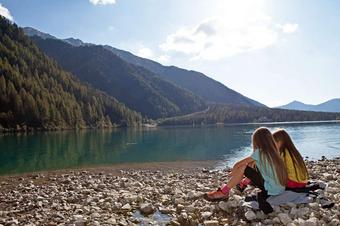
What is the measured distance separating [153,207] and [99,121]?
189423mm

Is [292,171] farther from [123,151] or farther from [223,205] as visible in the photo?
[123,151]

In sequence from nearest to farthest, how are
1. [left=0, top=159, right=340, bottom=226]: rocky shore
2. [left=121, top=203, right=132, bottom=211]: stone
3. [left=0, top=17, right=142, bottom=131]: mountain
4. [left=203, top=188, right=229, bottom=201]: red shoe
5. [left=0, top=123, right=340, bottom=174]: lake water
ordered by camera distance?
1. [left=0, top=159, right=340, bottom=226]: rocky shore
2. [left=203, top=188, right=229, bottom=201]: red shoe
3. [left=121, top=203, right=132, bottom=211]: stone
4. [left=0, top=123, right=340, bottom=174]: lake water
5. [left=0, top=17, right=142, bottom=131]: mountain

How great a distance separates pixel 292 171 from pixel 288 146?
0.75m

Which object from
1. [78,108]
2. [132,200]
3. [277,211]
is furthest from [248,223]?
[78,108]

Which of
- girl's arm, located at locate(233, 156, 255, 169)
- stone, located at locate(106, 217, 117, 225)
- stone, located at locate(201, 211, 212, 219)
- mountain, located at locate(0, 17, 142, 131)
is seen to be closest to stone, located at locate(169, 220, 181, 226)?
stone, located at locate(201, 211, 212, 219)

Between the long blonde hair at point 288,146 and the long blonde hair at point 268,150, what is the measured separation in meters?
0.59

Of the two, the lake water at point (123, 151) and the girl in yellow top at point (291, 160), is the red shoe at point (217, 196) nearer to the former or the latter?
the girl in yellow top at point (291, 160)

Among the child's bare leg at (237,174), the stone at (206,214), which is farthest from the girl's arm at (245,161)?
the stone at (206,214)

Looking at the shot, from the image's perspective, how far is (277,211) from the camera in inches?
387

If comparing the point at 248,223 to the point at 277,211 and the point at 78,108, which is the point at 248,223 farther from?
the point at 78,108

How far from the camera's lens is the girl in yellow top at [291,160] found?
10.3 m

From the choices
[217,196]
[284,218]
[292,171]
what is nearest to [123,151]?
[217,196]

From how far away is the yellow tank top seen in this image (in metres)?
10.4

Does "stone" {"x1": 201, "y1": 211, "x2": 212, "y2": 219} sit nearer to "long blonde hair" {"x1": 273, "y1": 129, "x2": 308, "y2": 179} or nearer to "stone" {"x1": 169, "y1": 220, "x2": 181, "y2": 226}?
"stone" {"x1": 169, "y1": 220, "x2": 181, "y2": 226}
